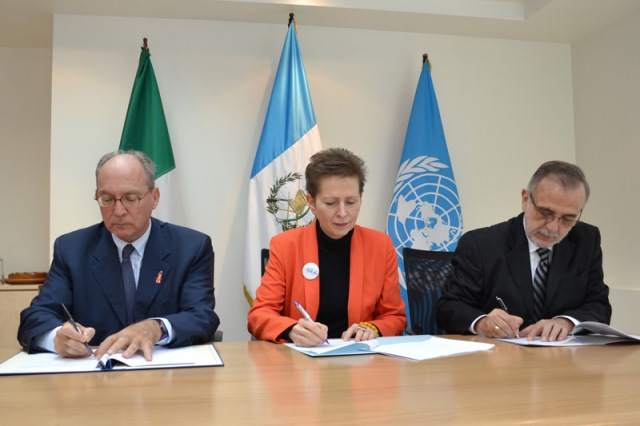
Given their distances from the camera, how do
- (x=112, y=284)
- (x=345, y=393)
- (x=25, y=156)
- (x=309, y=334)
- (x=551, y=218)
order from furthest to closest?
(x=25, y=156), (x=551, y=218), (x=112, y=284), (x=309, y=334), (x=345, y=393)

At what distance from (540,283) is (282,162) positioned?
2.51 metres

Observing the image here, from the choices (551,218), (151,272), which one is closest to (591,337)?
(551,218)

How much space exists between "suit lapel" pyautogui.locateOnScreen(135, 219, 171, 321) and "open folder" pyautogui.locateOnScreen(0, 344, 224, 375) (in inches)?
16.4

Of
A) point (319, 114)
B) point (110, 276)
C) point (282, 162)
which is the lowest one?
point (110, 276)

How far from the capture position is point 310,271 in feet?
8.00

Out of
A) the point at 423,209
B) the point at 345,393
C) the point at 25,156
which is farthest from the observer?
the point at 25,156

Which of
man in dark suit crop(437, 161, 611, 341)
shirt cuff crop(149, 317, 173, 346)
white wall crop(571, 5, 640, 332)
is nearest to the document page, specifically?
man in dark suit crop(437, 161, 611, 341)

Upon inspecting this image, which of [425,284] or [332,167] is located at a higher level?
[332,167]

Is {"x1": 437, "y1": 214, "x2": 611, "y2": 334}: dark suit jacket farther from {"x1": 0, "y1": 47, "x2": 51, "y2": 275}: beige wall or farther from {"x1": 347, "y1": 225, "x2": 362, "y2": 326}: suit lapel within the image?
{"x1": 0, "y1": 47, "x2": 51, "y2": 275}: beige wall

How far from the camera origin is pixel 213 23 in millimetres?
4738

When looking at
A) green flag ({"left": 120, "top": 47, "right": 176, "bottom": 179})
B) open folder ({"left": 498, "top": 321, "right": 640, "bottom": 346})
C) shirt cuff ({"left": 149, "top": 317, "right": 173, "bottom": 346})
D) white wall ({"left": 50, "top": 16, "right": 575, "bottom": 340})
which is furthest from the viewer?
white wall ({"left": 50, "top": 16, "right": 575, "bottom": 340})

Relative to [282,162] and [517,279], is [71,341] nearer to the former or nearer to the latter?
[517,279]

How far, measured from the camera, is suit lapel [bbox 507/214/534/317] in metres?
2.38

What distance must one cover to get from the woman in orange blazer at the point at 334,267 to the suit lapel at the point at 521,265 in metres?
0.49
